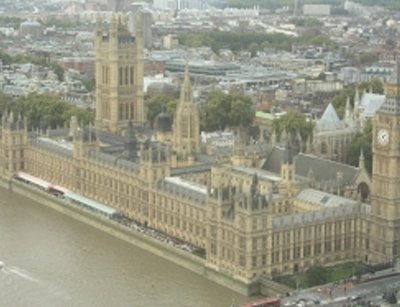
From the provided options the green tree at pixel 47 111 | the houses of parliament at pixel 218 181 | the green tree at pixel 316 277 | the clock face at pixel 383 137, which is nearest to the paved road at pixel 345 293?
the green tree at pixel 316 277

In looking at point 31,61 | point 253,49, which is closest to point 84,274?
point 31,61

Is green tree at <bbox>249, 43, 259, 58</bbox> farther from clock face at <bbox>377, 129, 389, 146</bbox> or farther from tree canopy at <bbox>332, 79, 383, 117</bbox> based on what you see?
clock face at <bbox>377, 129, 389, 146</bbox>

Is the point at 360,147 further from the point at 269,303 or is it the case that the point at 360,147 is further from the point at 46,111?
the point at 46,111

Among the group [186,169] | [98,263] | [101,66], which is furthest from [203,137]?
[98,263]

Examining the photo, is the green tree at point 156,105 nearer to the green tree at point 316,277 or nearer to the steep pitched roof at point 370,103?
the steep pitched roof at point 370,103

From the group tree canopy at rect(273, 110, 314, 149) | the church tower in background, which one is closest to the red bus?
the church tower in background

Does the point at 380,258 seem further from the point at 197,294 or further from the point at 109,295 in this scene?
the point at 109,295
